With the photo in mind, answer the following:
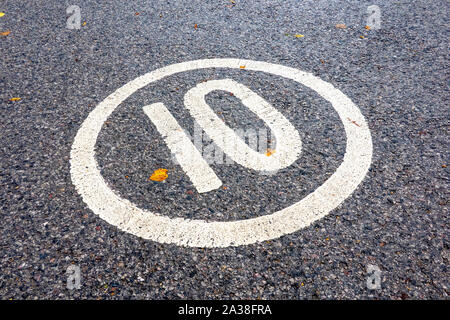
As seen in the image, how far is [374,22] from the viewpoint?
404 cm

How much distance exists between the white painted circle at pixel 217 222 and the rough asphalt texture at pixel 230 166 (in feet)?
0.17

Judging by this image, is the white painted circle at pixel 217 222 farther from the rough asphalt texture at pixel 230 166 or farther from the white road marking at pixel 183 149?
the white road marking at pixel 183 149

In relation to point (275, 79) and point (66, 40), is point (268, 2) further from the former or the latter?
point (66, 40)

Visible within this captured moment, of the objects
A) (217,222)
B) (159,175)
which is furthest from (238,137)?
(217,222)

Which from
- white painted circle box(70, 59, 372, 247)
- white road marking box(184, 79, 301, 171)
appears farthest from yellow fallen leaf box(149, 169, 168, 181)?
white road marking box(184, 79, 301, 171)

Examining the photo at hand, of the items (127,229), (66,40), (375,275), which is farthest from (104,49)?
(375,275)

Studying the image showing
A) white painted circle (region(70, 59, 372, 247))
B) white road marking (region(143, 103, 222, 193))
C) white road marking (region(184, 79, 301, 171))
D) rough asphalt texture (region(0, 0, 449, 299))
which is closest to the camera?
rough asphalt texture (region(0, 0, 449, 299))

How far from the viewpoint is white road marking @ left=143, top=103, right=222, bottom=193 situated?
8.13 feet

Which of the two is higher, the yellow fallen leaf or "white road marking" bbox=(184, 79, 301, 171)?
"white road marking" bbox=(184, 79, 301, 171)

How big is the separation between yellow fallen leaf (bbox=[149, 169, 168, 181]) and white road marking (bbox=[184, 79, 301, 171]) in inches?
18.7

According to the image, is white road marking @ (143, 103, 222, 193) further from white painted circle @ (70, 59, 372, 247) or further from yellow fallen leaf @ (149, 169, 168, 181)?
white painted circle @ (70, 59, 372, 247)

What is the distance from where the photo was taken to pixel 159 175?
8.28 ft

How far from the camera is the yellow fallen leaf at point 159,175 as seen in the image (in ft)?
8.21

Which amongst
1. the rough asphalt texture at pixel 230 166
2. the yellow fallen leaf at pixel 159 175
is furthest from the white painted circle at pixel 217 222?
the yellow fallen leaf at pixel 159 175
